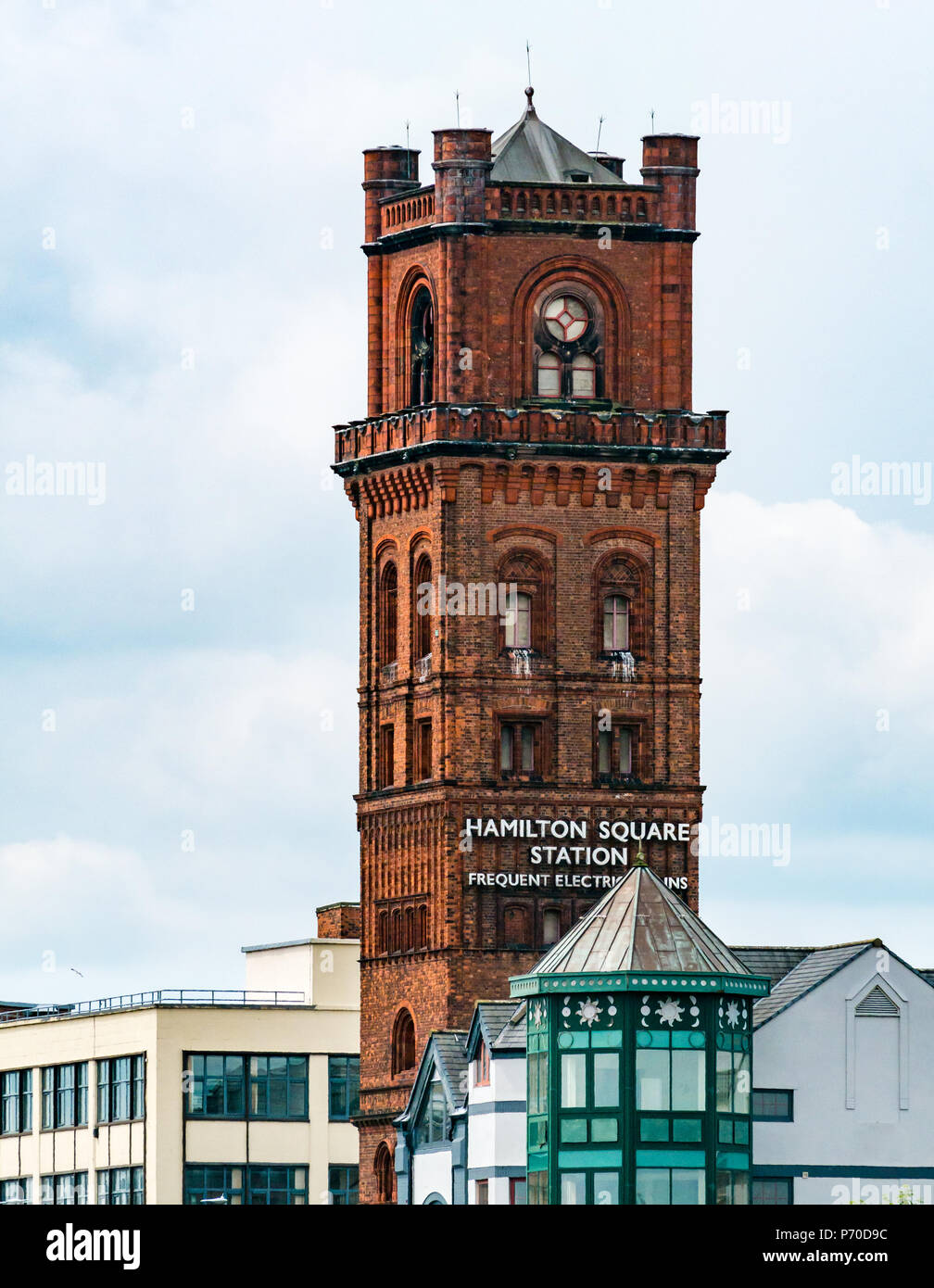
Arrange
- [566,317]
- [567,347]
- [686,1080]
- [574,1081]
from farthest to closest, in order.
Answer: [567,347], [566,317], [574,1081], [686,1080]

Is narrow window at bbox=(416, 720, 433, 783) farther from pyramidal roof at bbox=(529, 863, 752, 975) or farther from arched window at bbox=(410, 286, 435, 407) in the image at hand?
pyramidal roof at bbox=(529, 863, 752, 975)

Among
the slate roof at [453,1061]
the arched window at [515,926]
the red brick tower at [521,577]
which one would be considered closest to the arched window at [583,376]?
the red brick tower at [521,577]

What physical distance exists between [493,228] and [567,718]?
16.2 metres

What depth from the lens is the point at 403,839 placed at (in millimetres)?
118312

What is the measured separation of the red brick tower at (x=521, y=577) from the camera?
116188 mm

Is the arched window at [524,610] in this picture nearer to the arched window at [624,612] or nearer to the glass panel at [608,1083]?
the arched window at [624,612]

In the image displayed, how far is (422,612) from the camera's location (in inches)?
4633

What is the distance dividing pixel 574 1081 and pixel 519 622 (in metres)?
29.8

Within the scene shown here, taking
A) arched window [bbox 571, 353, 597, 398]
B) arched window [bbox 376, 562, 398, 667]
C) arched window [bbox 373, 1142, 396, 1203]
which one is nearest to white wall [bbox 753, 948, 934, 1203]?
arched window [bbox 373, 1142, 396, 1203]

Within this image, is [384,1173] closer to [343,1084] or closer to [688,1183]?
[343,1084]

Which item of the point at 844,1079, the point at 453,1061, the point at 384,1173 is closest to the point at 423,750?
the point at 384,1173

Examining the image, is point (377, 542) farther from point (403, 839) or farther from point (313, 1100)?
point (313, 1100)

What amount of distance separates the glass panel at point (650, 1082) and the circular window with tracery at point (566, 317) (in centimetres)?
3604
